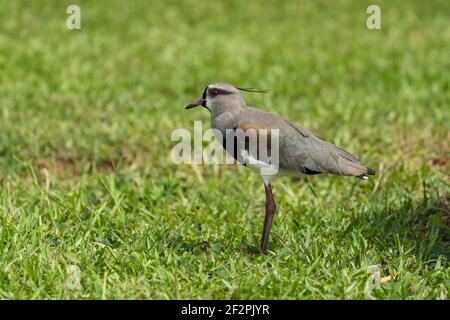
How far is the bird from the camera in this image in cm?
404

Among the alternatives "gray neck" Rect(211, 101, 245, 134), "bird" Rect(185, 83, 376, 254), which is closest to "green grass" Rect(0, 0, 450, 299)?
"bird" Rect(185, 83, 376, 254)

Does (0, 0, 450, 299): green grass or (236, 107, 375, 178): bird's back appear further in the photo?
(236, 107, 375, 178): bird's back

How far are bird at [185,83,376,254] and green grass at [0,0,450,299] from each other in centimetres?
45

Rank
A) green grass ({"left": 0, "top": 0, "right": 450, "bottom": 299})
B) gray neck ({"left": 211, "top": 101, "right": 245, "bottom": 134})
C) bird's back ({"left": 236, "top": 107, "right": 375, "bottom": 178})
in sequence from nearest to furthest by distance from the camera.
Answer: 1. green grass ({"left": 0, "top": 0, "right": 450, "bottom": 299})
2. bird's back ({"left": 236, "top": 107, "right": 375, "bottom": 178})
3. gray neck ({"left": 211, "top": 101, "right": 245, "bottom": 134})

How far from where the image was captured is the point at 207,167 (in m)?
6.03

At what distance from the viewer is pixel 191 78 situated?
8.27 m

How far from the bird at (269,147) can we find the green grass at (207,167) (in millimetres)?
454

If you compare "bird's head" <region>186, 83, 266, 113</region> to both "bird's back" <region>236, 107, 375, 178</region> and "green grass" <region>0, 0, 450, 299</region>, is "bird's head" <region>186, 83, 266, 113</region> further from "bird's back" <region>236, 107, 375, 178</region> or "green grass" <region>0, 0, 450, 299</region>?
"green grass" <region>0, 0, 450, 299</region>

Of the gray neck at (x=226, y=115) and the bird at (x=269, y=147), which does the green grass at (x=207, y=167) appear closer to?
the bird at (x=269, y=147)

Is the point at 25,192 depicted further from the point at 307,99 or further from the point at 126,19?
the point at 126,19

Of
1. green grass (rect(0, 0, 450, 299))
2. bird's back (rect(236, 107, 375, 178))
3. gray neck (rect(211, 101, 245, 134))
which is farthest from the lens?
gray neck (rect(211, 101, 245, 134))

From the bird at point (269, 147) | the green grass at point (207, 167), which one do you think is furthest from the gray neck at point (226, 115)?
the green grass at point (207, 167)

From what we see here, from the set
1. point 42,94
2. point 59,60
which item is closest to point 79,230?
point 42,94

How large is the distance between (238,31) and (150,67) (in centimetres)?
199
